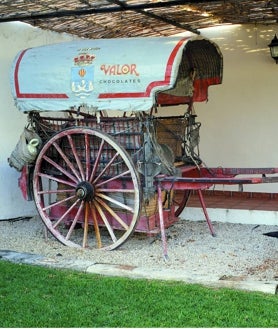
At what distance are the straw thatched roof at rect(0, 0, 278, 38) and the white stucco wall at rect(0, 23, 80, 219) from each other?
283mm

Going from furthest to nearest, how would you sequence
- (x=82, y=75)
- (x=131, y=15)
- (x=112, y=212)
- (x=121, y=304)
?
(x=131, y=15)
(x=112, y=212)
(x=82, y=75)
(x=121, y=304)

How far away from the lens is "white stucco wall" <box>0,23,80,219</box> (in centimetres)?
741

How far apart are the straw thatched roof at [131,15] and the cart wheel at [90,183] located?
5.30 feet

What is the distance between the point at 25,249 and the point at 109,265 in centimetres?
133

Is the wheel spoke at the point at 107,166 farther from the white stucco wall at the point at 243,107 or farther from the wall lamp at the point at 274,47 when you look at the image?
the wall lamp at the point at 274,47

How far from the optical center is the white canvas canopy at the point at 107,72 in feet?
18.0

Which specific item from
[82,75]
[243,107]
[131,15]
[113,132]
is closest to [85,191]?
[113,132]

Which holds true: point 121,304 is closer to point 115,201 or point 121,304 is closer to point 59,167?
point 115,201

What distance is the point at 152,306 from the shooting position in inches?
163

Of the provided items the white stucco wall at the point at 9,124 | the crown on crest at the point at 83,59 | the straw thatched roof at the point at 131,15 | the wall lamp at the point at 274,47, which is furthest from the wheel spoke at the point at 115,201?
the wall lamp at the point at 274,47

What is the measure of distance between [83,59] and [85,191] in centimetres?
136

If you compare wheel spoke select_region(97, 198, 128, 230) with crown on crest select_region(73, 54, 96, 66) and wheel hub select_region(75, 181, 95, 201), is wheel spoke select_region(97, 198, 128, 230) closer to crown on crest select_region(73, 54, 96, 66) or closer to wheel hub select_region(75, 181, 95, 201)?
wheel hub select_region(75, 181, 95, 201)

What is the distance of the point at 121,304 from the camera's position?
4.20 meters

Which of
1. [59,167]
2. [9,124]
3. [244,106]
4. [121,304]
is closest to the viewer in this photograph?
[121,304]
